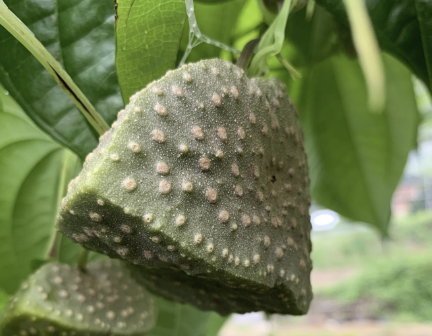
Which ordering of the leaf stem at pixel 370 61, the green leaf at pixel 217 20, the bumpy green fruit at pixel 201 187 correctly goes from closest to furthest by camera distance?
the leaf stem at pixel 370 61
the bumpy green fruit at pixel 201 187
the green leaf at pixel 217 20

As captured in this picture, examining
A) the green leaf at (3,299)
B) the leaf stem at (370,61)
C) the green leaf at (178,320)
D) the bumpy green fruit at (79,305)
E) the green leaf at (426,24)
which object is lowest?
the green leaf at (178,320)

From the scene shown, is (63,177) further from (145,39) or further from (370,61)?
(370,61)

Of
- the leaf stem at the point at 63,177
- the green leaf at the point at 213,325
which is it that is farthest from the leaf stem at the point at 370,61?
the green leaf at the point at 213,325

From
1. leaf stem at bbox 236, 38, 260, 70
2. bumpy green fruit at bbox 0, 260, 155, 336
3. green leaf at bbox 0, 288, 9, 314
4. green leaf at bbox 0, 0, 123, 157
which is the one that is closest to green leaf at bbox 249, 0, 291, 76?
leaf stem at bbox 236, 38, 260, 70

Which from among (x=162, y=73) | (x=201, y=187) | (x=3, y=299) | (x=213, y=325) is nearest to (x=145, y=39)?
(x=162, y=73)

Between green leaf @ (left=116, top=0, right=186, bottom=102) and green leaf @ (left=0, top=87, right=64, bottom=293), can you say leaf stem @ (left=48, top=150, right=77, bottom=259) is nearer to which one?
green leaf @ (left=0, top=87, right=64, bottom=293)

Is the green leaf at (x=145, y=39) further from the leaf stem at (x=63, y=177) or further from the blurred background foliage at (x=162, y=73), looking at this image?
the leaf stem at (x=63, y=177)

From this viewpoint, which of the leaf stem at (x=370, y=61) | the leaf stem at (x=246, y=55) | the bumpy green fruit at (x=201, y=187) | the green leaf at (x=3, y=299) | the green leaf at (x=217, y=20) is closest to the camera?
the leaf stem at (x=370, y=61)

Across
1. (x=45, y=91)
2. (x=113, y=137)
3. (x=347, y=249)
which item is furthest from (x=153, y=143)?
Answer: (x=347, y=249)
